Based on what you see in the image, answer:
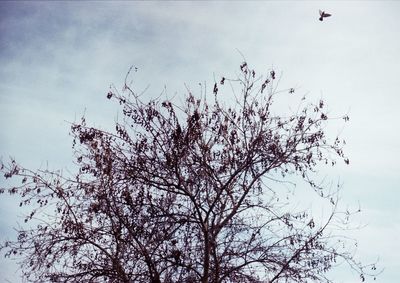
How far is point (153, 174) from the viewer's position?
11039 millimetres

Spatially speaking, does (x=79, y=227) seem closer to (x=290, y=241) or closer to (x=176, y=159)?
(x=176, y=159)

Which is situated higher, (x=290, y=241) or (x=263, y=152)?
(x=263, y=152)

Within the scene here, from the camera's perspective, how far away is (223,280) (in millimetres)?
10594

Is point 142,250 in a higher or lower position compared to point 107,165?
lower

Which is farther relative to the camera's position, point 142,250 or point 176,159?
point 176,159

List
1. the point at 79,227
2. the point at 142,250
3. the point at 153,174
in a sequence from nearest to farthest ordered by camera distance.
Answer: the point at 142,250 < the point at 79,227 < the point at 153,174

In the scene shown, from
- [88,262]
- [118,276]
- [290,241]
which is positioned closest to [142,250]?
[118,276]

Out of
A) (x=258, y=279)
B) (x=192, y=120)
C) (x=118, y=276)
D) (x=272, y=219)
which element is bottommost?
(x=118, y=276)

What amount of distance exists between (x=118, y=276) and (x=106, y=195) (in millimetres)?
1977

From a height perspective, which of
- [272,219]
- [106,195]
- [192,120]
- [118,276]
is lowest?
[118,276]

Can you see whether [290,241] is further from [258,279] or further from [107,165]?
[107,165]

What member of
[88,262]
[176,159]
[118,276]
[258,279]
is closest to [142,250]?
[118,276]

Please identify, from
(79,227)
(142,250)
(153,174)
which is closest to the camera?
(142,250)

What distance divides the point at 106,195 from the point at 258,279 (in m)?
4.48
